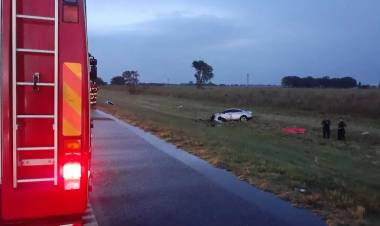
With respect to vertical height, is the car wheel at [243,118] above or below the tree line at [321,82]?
below

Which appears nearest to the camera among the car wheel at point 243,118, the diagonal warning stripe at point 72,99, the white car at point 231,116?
the diagonal warning stripe at point 72,99

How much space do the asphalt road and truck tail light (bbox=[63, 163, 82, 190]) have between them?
2828 millimetres

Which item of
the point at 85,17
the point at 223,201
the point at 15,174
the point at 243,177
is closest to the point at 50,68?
the point at 85,17

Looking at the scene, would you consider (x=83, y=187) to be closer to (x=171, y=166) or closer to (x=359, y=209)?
(x=359, y=209)

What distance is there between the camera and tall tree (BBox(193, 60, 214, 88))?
162125mm

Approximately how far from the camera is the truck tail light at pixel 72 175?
456 centimetres

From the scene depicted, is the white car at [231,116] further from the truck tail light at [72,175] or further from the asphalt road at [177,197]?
the truck tail light at [72,175]

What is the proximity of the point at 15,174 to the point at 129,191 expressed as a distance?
17.3 ft

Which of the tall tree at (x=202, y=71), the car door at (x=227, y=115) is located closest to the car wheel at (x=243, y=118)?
the car door at (x=227, y=115)

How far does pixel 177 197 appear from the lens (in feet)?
29.7

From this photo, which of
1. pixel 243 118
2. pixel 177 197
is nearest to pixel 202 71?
pixel 243 118

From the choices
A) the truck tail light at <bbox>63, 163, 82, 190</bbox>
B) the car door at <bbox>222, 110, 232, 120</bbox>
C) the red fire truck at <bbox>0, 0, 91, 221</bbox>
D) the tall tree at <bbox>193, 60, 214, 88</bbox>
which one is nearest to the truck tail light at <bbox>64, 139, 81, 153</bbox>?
the red fire truck at <bbox>0, 0, 91, 221</bbox>

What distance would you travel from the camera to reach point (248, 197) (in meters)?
8.99

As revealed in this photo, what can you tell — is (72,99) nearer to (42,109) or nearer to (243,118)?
(42,109)
